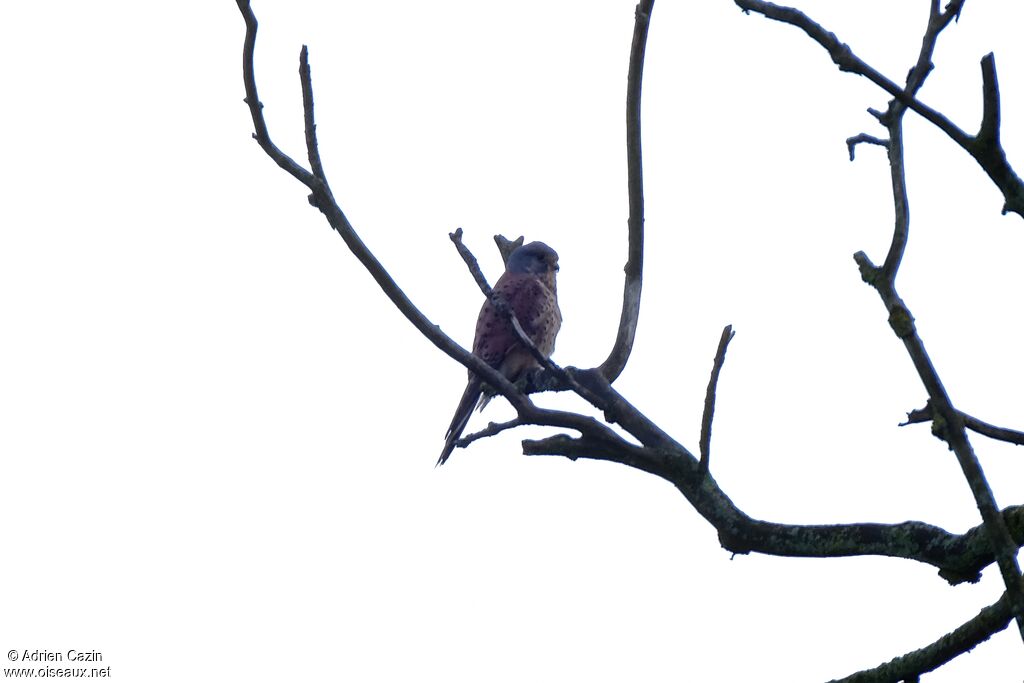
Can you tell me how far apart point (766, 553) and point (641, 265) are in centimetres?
108

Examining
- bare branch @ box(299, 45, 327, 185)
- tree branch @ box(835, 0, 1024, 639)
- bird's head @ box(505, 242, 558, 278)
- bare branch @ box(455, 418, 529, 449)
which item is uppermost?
bird's head @ box(505, 242, 558, 278)

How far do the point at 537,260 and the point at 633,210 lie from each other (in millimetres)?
3577

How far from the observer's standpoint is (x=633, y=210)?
349 centimetres

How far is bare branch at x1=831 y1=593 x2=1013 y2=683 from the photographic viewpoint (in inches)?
100

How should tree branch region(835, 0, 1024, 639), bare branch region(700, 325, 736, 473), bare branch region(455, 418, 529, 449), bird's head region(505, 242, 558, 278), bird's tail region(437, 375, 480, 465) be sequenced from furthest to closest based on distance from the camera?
bird's head region(505, 242, 558, 278)
bird's tail region(437, 375, 480, 465)
bare branch region(455, 418, 529, 449)
bare branch region(700, 325, 736, 473)
tree branch region(835, 0, 1024, 639)

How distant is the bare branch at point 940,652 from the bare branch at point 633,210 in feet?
3.94

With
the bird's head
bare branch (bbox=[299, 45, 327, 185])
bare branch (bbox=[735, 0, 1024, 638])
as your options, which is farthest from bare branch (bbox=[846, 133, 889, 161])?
the bird's head

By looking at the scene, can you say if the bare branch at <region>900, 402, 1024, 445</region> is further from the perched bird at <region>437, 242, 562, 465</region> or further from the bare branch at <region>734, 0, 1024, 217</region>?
the perched bird at <region>437, 242, 562, 465</region>

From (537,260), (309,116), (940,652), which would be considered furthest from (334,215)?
(537,260)

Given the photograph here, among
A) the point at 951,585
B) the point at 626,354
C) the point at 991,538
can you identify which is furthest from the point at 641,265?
the point at 991,538

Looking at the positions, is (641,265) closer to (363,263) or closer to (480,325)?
(363,263)

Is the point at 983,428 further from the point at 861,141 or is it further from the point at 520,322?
the point at 520,322

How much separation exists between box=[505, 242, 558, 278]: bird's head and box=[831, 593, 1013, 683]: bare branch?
4.52 m

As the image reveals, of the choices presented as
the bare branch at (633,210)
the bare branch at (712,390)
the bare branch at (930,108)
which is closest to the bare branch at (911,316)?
the bare branch at (930,108)
